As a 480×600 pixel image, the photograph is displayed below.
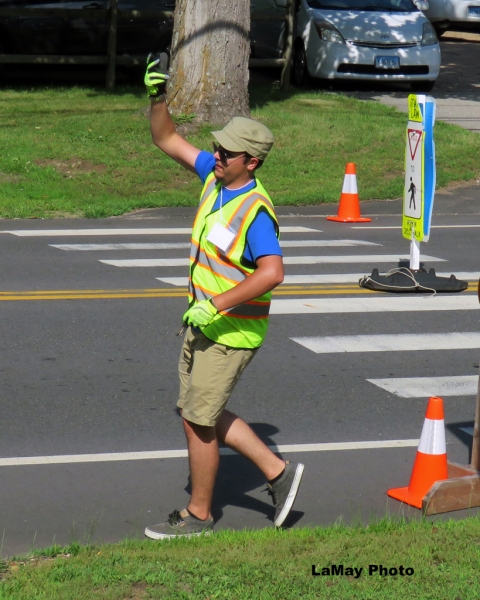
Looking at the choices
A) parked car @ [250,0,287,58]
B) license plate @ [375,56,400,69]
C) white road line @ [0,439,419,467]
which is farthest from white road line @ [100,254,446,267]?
parked car @ [250,0,287,58]

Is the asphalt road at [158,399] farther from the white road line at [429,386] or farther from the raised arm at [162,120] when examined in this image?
the raised arm at [162,120]

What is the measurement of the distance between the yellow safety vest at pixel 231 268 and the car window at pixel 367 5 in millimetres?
16514

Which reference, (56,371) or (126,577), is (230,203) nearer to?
(126,577)

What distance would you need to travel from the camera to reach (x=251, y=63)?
2014 centimetres

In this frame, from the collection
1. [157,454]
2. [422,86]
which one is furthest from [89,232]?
[422,86]

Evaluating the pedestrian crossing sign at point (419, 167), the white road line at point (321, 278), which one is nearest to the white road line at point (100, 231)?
the white road line at point (321, 278)

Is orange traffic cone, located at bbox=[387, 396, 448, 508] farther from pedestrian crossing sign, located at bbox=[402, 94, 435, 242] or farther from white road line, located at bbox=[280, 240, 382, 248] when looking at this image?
white road line, located at bbox=[280, 240, 382, 248]

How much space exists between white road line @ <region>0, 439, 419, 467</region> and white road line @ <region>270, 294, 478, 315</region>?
2.87 metres

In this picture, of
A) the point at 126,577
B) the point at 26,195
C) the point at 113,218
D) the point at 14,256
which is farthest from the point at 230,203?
the point at 26,195

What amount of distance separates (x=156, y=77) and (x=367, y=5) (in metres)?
16.3

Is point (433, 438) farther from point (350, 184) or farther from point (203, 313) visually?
point (350, 184)

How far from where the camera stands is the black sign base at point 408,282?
A: 959cm

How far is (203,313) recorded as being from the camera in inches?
173

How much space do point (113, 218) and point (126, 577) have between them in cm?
981
